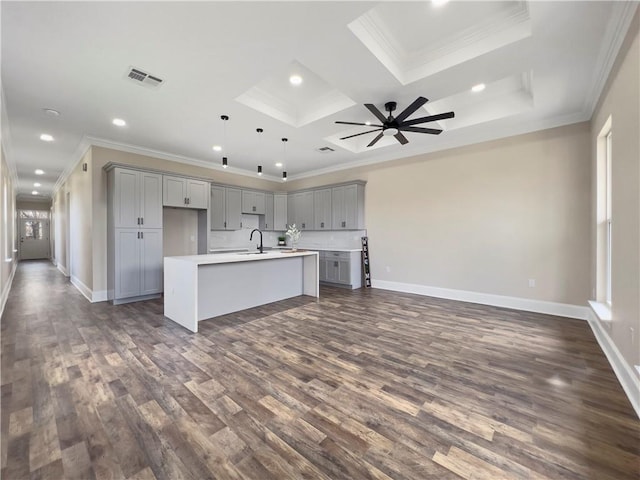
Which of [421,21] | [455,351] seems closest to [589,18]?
[421,21]

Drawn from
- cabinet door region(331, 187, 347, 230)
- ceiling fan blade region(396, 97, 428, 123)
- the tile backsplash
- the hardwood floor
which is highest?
ceiling fan blade region(396, 97, 428, 123)

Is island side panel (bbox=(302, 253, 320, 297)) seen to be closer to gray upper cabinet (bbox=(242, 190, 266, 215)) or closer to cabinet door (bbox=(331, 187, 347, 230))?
cabinet door (bbox=(331, 187, 347, 230))

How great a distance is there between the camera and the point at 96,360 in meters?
2.62

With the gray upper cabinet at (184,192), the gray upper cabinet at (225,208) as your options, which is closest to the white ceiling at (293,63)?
the gray upper cabinet at (184,192)

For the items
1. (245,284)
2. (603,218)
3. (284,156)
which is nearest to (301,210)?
(284,156)

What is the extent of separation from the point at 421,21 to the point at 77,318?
5645mm

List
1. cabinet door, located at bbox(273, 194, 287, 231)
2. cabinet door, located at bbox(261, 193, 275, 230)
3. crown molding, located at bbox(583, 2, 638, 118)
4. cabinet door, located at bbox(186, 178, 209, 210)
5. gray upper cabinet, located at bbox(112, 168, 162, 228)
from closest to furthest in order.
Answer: crown molding, located at bbox(583, 2, 638, 118)
gray upper cabinet, located at bbox(112, 168, 162, 228)
cabinet door, located at bbox(186, 178, 209, 210)
cabinet door, located at bbox(261, 193, 275, 230)
cabinet door, located at bbox(273, 194, 287, 231)

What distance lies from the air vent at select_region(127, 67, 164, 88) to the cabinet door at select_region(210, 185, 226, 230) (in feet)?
11.0

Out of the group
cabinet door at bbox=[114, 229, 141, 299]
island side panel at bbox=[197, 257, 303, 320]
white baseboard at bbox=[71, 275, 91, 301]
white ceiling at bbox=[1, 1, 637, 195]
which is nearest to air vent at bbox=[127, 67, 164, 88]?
white ceiling at bbox=[1, 1, 637, 195]

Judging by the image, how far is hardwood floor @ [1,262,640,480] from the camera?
1453 mm

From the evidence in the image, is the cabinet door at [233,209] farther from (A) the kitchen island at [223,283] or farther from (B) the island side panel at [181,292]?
(B) the island side panel at [181,292]

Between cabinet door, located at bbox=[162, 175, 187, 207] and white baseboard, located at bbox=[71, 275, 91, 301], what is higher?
cabinet door, located at bbox=[162, 175, 187, 207]

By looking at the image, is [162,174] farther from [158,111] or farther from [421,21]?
[421,21]

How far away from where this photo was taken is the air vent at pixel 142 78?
290 cm
